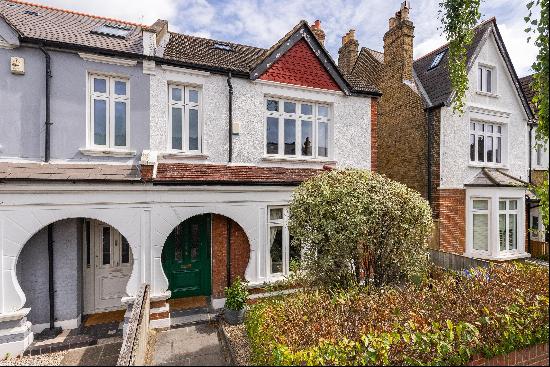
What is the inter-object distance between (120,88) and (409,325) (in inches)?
350

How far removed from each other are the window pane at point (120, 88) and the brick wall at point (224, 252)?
4.32 m

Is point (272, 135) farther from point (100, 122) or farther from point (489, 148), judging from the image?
point (489, 148)

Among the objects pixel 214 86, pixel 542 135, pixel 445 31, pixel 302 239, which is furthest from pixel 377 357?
pixel 214 86

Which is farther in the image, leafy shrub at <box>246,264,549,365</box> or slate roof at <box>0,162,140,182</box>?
slate roof at <box>0,162,140,182</box>

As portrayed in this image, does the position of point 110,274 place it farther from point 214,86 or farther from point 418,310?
point 418,310

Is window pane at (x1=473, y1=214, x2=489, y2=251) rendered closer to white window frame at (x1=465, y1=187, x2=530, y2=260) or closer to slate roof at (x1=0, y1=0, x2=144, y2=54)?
white window frame at (x1=465, y1=187, x2=530, y2=260)

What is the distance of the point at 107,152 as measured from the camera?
8.03 meters

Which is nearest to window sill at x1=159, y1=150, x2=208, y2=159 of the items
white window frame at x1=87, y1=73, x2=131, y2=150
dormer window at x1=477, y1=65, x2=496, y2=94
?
white window frame at x1=87, y1=73, x2=131, y2=150

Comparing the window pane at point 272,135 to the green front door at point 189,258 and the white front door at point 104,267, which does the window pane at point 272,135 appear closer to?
the green front door at point 189,258

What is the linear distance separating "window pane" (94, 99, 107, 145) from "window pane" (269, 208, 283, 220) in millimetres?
5094

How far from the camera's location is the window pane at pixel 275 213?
933cm

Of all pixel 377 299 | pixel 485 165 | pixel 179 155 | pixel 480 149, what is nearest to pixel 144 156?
pixel 179 155

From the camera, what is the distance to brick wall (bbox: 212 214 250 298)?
29.2 ft

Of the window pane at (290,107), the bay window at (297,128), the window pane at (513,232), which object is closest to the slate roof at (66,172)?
the bay window at (297,128)
